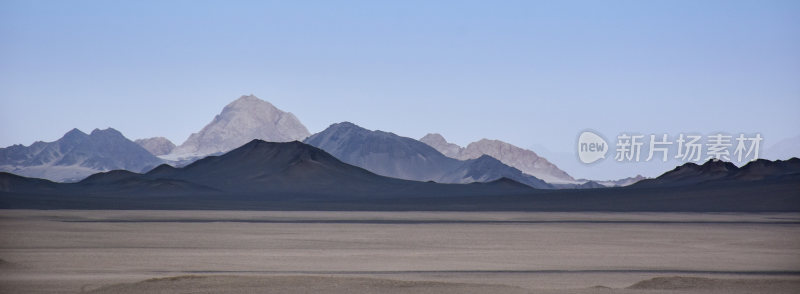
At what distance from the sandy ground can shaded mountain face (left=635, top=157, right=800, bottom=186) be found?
92434mm

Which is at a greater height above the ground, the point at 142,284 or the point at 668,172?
the point at 668,172

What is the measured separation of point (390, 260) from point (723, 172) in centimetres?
12690

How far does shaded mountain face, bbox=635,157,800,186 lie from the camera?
5458 inches

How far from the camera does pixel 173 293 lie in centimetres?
2009

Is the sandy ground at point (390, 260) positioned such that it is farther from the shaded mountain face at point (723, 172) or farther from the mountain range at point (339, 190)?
the shaded mountain face at point (723, 172)

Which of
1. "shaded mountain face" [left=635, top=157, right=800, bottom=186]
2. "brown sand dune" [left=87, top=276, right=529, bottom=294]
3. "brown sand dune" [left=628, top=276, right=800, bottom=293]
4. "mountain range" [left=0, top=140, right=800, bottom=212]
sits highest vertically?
"shaded mountain face" [left=635, top=157, right=800, bottom=186]

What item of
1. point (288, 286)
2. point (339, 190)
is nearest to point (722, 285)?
point (288, 286)

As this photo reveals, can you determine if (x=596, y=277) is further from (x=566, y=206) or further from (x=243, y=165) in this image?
(x=243, y=165)

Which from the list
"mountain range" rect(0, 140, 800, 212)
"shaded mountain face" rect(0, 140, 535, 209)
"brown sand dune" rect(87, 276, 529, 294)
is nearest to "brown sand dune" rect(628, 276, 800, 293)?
"brown sand dune" rect(87, 276, 529, 294)

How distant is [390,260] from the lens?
102ft

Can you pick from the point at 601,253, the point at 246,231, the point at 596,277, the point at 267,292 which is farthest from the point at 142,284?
the point at 246,231

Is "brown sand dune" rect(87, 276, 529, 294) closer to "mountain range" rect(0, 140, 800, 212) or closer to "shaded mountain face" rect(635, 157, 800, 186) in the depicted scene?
"mountain range" rect(0, 140, 800, 212)

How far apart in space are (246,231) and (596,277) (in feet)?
87.6

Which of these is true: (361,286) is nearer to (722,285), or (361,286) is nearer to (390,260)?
(722,285)
